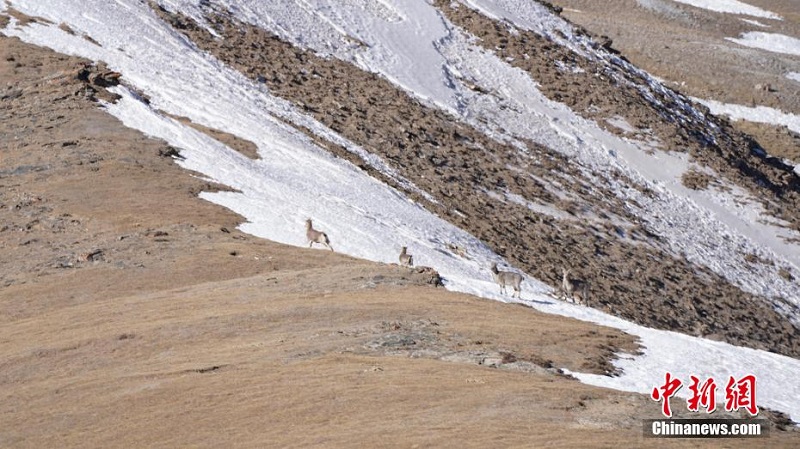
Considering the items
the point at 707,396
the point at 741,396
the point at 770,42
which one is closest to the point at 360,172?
the point at 741,396

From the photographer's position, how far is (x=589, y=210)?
168 ft

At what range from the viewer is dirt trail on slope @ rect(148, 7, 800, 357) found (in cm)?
4241

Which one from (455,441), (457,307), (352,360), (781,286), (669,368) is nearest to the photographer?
(455,441)

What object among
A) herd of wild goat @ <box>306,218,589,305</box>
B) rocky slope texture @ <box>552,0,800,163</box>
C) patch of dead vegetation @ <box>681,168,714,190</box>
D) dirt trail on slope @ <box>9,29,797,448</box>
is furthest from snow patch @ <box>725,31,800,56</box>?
dirt trail on slope @ <box>9,29,797,448</box>

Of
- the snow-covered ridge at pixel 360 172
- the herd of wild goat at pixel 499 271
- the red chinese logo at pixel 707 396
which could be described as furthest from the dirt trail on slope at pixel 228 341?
the snow-covered ridge at pixel 360 172

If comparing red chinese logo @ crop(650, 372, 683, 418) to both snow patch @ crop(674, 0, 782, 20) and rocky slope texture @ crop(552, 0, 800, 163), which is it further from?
snow patch @ crop(674, 0, 782, 20)

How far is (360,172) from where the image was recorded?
44.3 metres

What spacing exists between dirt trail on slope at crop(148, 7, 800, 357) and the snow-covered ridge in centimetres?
171

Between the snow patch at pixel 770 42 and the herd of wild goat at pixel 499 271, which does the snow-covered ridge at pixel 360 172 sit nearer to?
the herd of wild goat at pixel 499 271

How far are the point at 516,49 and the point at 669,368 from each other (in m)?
45.8

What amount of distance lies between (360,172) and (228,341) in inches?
855

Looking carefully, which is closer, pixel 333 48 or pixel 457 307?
pixel 457 307

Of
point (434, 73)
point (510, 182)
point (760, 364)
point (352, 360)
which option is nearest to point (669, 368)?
point (760, 364)

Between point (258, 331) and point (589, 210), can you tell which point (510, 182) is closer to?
point (589, 210)
